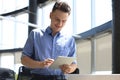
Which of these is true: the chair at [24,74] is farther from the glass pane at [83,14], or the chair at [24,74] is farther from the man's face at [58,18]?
the glass pane at [83,14]

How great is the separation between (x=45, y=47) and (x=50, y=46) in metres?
0.05

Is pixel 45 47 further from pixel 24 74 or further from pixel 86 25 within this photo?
pixel 86 25

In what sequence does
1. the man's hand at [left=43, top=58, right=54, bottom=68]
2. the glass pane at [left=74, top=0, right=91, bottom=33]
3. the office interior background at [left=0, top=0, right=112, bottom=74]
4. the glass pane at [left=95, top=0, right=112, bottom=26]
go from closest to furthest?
1. the man's hand at [left=43, top=58, right=54, bottom=68]
2. the glass pane at [left=95, top=0, right=112, bottom=26]
3. the office interior background at [left=0, top=0, right=112, bottom=74]
4. the glass pane at [left=74, top=0, right=91, bottom=33]

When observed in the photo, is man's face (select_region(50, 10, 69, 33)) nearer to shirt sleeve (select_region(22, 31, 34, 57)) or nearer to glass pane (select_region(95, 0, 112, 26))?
shirt sleeve (select_region(22, 31, 34, 57))

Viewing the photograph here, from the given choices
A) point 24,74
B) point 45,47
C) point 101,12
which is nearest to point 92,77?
point 45,47

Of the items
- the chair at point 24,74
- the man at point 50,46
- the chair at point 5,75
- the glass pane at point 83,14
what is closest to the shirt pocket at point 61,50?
the man at point 50,46

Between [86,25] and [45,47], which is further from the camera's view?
[86,25]

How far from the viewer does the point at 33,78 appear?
7.64 ft

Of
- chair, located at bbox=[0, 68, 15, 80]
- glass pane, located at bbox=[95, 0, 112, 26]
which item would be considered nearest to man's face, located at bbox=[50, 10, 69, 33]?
chair, located at bbox=[0, 68, 15, 80]

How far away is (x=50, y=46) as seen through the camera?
8.07 feet

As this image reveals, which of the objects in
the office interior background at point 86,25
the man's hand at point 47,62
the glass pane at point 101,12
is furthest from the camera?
the office interior background at point 86,25

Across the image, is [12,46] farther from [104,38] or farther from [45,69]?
[45,69]

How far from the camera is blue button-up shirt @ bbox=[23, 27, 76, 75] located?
243 cm

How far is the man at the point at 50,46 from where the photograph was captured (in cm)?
240
